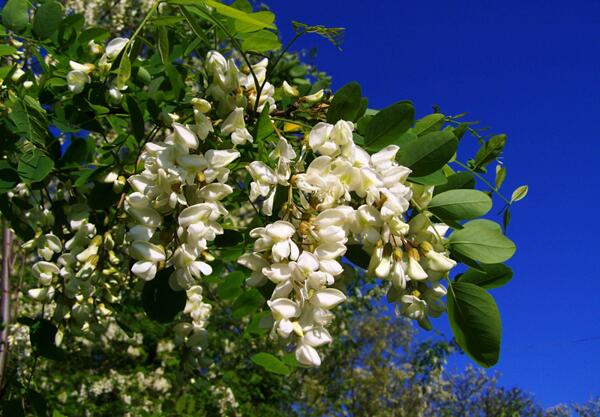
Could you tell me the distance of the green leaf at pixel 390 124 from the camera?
0.95 m

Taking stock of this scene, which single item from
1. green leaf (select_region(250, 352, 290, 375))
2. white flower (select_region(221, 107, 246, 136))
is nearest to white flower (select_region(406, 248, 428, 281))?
white flower (select_region(221, 107, 246, 136))

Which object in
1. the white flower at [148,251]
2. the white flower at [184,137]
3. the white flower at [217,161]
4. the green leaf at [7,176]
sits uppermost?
the white flower at [217,161]

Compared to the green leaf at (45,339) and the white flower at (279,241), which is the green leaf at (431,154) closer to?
the white flower at (279,241)

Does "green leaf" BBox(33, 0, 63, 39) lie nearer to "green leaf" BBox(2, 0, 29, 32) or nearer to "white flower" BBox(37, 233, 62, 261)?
"green leaf" BBox(2, 0, 29, 32)

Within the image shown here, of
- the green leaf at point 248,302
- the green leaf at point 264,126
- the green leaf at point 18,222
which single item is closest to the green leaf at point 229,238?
the green leaf at point 248,302

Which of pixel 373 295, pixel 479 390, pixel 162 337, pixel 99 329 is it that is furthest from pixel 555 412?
pixel 99 329

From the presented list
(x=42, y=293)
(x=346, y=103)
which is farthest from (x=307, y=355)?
(x=42, y=293)

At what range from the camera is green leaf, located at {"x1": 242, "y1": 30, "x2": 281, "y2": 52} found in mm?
1010

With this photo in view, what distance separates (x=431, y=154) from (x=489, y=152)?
325 millimetres

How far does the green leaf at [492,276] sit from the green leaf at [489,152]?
0.25 m

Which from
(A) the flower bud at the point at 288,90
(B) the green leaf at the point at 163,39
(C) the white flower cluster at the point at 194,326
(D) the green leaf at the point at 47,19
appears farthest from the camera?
(C) the white flower cluster at the point at 194,326

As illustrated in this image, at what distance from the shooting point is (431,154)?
93 cm

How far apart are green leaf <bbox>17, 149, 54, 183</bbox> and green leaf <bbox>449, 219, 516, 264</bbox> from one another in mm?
791

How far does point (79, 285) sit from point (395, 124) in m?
0.74
